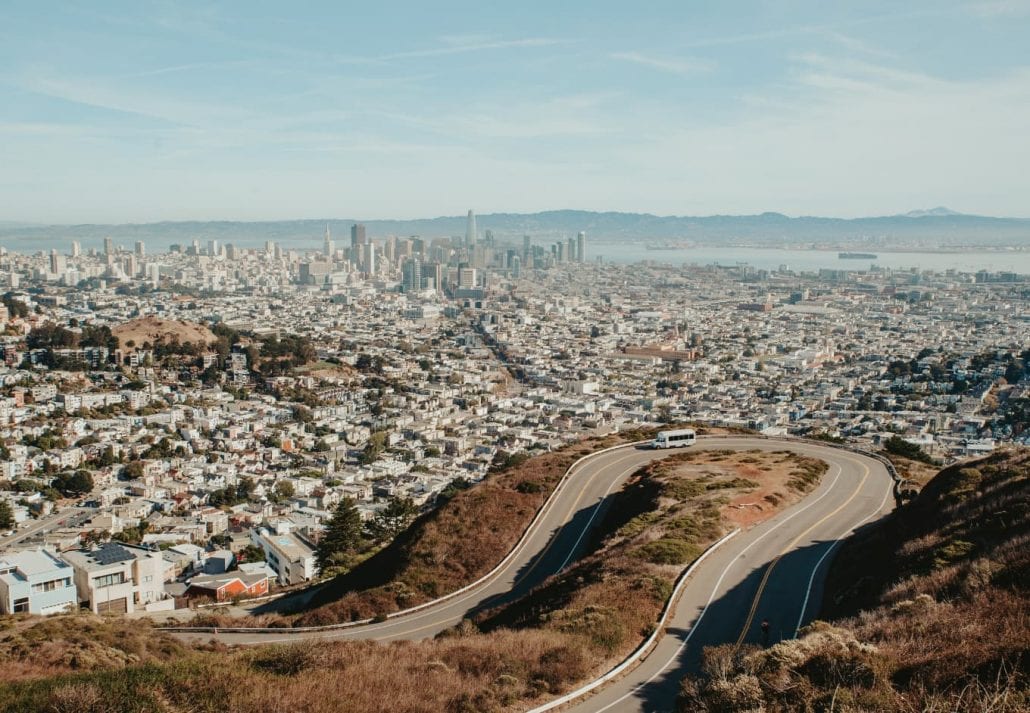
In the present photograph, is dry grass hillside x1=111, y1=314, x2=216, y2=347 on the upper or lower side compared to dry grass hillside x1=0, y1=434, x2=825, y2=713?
lower

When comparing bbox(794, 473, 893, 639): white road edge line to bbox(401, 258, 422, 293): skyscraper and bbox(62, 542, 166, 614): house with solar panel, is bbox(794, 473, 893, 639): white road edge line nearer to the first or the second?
bbox(62, 542, 166, 614): house with solar panel

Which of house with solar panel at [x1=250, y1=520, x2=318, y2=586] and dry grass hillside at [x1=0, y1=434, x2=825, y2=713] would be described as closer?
dry grass hillside at [x1=0, y1=434, x2=825, y2=713]

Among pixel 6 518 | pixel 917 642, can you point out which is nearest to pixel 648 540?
pixel 917 642

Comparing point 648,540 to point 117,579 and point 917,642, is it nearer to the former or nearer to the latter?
point 917,642

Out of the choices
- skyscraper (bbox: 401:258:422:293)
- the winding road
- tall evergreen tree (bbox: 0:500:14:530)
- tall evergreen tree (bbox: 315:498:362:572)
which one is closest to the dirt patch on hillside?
the winding road

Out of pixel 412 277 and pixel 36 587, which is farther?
pixel 412 277

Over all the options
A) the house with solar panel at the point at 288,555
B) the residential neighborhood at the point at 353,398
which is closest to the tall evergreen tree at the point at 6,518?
the residential neighborhood at the point at 353,398

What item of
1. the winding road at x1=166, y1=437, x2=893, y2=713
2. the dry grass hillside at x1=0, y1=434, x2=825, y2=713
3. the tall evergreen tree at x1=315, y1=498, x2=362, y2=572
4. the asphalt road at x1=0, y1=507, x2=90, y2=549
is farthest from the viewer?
the asphalt road at x1=0, y1=507, x2=90, y2=549
